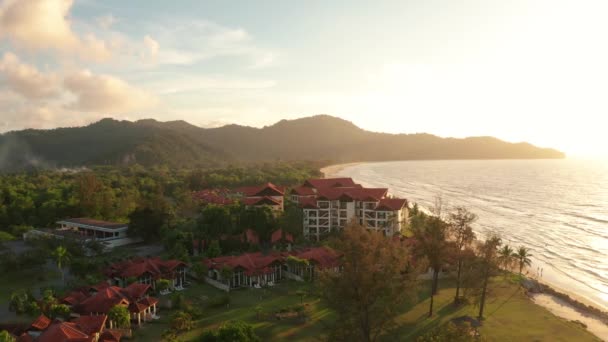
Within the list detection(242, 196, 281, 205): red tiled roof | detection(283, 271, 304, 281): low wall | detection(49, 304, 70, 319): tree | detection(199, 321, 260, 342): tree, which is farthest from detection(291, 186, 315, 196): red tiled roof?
detection(199, 321, 260, 342): tree

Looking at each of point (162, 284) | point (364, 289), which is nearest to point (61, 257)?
point (162, 284)

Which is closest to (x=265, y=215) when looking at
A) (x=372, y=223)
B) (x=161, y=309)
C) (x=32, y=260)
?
(x=372, y=223)

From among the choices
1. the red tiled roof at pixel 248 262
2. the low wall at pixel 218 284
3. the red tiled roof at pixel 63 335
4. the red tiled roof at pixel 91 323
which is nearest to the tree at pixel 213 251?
the red tiled roof at pixel 248 262

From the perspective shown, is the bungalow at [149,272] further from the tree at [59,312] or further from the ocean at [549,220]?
the ocean at [549,220]

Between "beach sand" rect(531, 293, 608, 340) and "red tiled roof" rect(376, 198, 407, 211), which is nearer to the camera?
"beach sand" rect(531, 293, 608, 340)

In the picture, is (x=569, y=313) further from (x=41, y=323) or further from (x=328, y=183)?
(x=41, y=323)

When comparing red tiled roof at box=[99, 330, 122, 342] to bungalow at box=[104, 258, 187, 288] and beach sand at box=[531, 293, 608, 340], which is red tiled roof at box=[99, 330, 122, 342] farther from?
beach sand at box=[531, 293, 608, 340]
